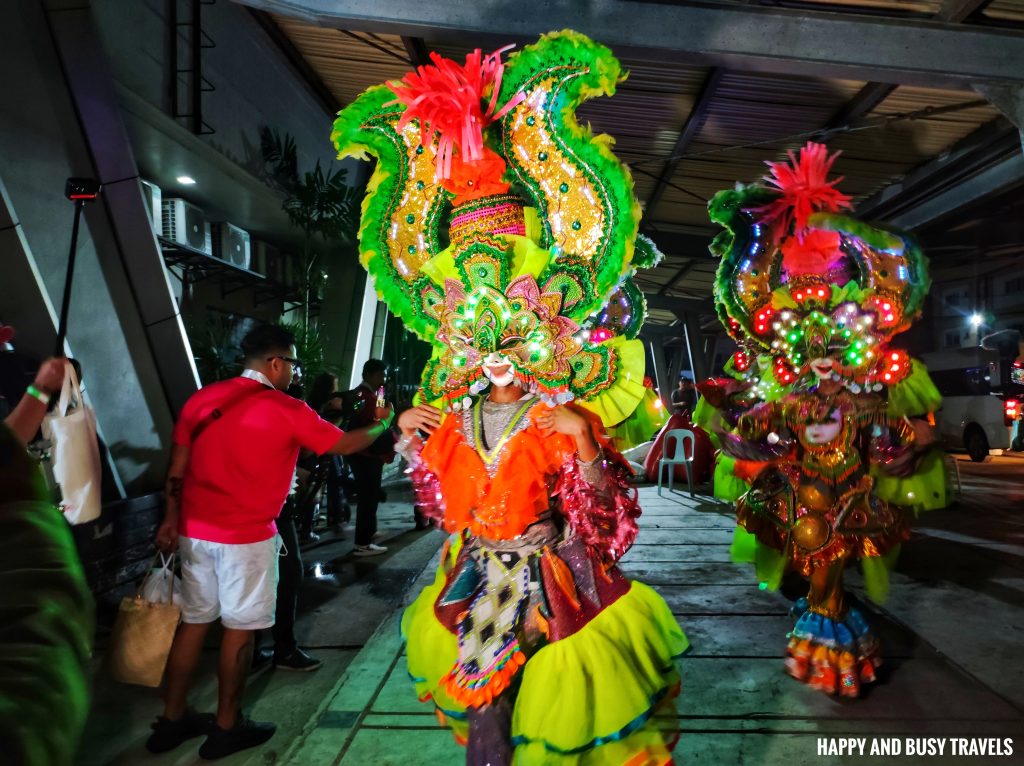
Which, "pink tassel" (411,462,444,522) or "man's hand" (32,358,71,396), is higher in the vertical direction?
"man's hand" (32,358,71,396)

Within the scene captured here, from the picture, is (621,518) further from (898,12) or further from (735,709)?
(898,12)

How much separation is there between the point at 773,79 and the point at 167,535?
6.35 metres

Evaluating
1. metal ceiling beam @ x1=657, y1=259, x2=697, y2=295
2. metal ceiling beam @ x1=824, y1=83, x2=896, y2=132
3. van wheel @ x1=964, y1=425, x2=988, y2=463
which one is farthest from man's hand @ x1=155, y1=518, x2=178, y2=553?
van wheel @ x1=964, y1=425, x2=988, y2=463

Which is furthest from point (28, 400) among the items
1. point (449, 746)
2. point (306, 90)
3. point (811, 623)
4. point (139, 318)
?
point (306, 90)

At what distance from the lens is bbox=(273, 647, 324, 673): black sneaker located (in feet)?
13.7

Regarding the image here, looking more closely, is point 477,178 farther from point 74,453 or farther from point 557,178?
point 74,453

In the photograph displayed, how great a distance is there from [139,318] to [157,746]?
154 inches

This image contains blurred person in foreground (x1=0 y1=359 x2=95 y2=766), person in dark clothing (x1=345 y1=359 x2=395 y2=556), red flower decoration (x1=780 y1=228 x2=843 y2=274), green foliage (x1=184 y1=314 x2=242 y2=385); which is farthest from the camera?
green foliage (x1=184 y1=314 x2=242 y2=385)

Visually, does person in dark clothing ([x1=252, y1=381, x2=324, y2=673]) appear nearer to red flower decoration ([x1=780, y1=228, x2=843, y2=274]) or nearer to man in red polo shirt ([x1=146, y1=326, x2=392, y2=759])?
man in red polo shirt ([x1=146, y1=326, x2=392, y2=759])

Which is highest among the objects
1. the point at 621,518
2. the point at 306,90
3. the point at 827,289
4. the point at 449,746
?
the point at 306,90

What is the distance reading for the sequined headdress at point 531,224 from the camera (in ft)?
8.11

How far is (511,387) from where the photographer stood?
2.62 m

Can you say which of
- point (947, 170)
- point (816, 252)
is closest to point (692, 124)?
point (947, 170)

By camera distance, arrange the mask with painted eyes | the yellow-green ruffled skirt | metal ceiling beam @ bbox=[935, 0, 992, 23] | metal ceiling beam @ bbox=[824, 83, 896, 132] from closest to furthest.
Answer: the yellow-green ruffled skirt
the mask with painted eyes
metal ceiling beam @ bbox=[935, 0, 992, 23]
metal ceiling beam @ bbox=[824, 83, 896, 132]
